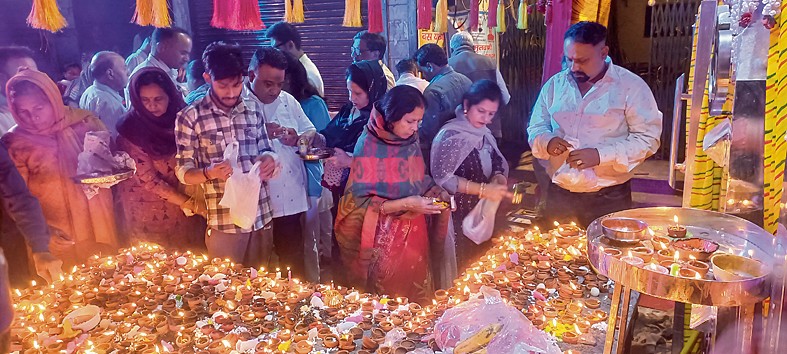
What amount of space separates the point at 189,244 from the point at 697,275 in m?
3.40

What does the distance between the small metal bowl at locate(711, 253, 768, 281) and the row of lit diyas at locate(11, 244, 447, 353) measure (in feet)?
3.65

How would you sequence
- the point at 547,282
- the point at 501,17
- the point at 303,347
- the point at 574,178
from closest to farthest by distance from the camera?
the point at 303,347
the point at 547,282
the point at 574,178
the point at 501,17

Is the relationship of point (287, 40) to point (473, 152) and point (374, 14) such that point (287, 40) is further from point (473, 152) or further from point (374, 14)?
point (473, 152)

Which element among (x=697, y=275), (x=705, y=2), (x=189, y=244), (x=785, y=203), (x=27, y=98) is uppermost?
(x=705, y=2)

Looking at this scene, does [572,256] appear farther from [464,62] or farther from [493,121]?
[464,62]

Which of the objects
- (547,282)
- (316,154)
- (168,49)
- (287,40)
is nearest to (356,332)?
(547,282)

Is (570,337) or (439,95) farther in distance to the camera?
(439,95)

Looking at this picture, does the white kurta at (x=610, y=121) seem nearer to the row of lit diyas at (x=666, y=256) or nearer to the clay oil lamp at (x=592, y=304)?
the clay oil lamp at (x=592, y=304)

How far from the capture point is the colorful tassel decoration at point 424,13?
3.85 m

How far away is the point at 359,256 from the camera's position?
11.7ft

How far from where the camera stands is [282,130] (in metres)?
3.68

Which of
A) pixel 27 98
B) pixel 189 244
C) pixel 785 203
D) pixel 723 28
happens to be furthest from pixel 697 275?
pixel 27 98

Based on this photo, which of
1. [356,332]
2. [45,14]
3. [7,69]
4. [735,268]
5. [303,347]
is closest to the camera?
[735,268]

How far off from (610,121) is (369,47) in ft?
6.28
